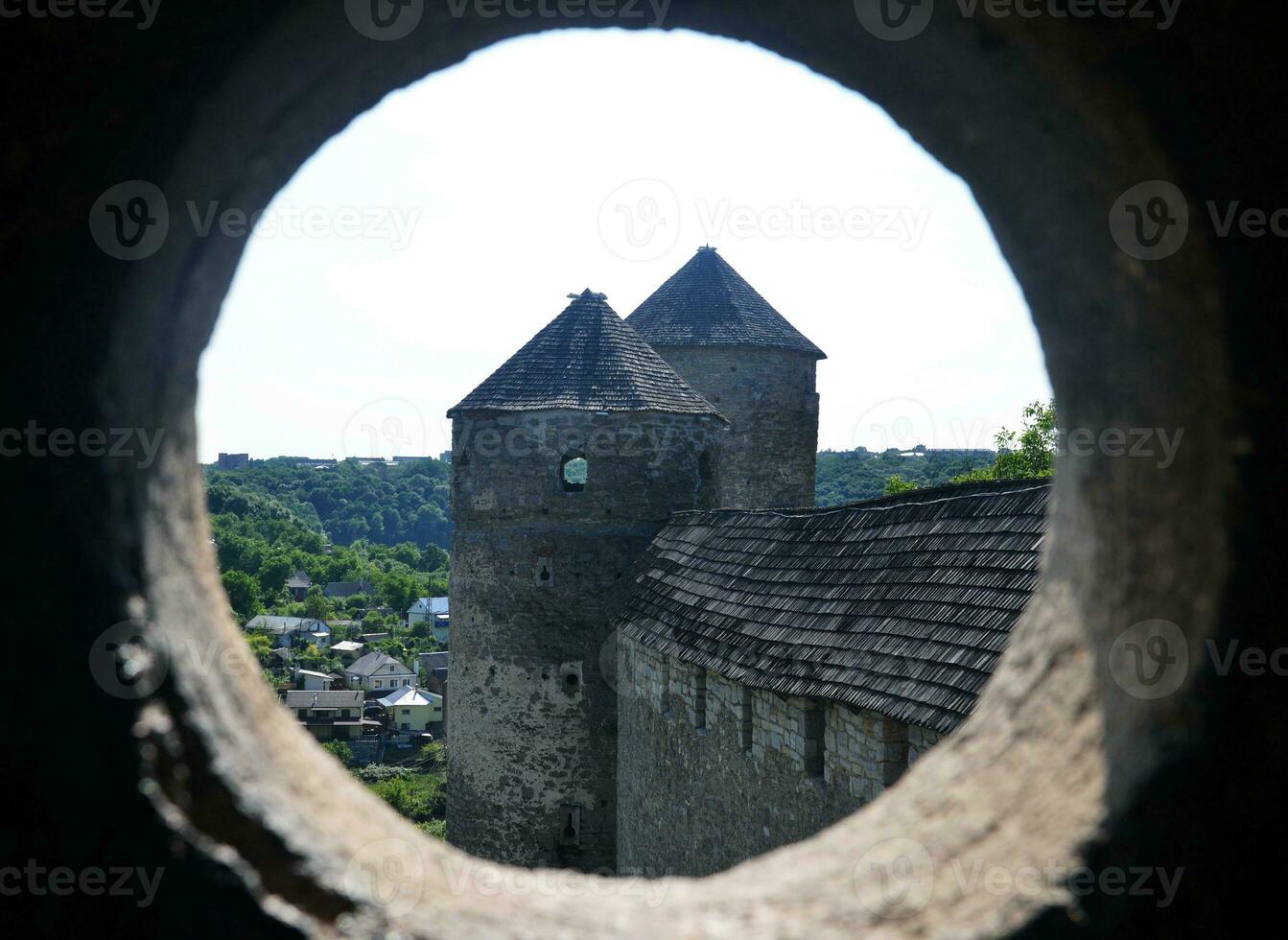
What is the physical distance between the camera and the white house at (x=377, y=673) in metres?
62.8

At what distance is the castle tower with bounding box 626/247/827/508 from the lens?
2445cm

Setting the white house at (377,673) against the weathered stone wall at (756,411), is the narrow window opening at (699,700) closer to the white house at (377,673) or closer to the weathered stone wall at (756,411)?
the weathered stone wall at (756,411)

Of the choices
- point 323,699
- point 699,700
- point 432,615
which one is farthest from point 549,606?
point 432,615

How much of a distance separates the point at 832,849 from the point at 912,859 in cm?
26

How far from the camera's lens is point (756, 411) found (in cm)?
2475

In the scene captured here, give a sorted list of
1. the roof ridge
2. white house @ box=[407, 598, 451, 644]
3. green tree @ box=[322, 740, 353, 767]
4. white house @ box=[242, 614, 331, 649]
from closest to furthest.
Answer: the roof ridge → green tree @ box=[322, 740, 353, 767] → white house @ box=[242, 614, 331, 649] → white house @ box=[407, 598, 451, 644]

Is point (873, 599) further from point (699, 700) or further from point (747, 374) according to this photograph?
point (747, 374)

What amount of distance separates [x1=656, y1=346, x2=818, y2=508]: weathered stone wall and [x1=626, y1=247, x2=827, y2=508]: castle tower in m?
0.02

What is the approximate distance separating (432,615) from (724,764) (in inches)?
2809

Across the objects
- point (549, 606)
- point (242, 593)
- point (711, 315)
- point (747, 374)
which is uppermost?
point (711, 315)

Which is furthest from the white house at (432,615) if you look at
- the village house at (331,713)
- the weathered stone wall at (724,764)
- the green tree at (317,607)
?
the weathered stone wall at (724,764)

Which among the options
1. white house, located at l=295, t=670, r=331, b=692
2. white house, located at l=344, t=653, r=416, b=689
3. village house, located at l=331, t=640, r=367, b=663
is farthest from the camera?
village house, located at l=331, t=640, r=367, b=663

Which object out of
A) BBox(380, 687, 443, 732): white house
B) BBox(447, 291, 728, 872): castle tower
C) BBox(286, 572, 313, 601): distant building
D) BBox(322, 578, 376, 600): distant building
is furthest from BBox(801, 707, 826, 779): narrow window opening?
BBox(322, 578, 376, 600): distant building

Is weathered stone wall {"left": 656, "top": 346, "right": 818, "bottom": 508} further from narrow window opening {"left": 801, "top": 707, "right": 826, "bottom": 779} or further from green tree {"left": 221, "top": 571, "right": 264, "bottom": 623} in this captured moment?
green tree {"left": 221, "top": 571, "right": 264, "bottom": 623}
